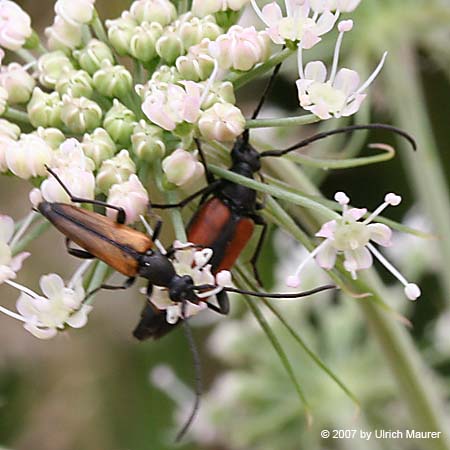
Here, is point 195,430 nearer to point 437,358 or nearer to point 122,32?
point 437,358

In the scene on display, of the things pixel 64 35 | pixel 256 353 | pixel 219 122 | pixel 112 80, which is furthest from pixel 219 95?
pixel 256 353

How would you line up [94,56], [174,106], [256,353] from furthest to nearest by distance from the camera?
[256,353]
[94,56]
[174,106]

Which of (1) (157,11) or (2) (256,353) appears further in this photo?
(2) (256,353)

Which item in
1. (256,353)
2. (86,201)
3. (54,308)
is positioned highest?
(86,201)

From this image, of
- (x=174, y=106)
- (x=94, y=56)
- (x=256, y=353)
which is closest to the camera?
(x=174, y=106)

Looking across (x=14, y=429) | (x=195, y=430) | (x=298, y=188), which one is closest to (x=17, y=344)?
(x=14, y=429)

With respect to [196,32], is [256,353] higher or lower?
lower

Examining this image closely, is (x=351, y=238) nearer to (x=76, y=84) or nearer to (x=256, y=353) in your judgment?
(x=76, y=84)

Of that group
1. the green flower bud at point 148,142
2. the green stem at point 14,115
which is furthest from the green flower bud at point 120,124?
the green stem at point 14,115

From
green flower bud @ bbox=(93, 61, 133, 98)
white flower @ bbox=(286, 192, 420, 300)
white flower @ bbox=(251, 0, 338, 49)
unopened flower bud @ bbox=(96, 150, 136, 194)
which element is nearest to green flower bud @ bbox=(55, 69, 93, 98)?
green flower bud @ bbox=(93, 61, 133, 98)
